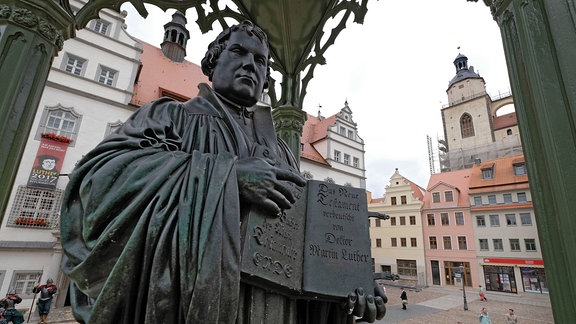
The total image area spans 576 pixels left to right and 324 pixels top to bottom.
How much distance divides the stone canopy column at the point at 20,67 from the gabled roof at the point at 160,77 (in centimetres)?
1226

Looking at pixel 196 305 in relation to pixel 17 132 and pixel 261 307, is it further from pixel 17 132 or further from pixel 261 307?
pixel 17 132

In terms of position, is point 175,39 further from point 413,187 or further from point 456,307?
point 413,187

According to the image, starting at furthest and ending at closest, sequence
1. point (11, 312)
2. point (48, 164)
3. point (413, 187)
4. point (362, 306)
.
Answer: point (413, 187) < point (48, 164) < point (11, 312) < point (362, 306)

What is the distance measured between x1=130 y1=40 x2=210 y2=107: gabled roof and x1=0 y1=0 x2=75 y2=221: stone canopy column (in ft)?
40.2

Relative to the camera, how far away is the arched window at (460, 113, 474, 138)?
38.5m

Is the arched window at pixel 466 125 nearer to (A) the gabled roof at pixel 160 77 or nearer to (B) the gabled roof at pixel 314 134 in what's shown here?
(B) the gabled roof at pixel 314 134

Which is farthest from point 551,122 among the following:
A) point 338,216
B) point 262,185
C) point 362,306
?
point 262,185

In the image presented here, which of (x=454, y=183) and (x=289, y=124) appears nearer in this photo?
(x=289, y=124)

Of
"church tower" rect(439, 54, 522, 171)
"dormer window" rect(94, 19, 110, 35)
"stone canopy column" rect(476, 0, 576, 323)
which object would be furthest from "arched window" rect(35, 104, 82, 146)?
"church tower" rect(439, 54, 522, 171)

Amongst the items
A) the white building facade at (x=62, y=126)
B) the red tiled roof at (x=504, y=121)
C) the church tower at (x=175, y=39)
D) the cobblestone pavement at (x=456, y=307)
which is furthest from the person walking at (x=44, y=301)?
the red tiled roof at (x=504, y=121)

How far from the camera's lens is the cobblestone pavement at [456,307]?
1248 cm

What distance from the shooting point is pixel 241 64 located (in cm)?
157

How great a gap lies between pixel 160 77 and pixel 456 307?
19713 mm

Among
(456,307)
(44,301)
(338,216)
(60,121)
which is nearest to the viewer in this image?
(338,216)
